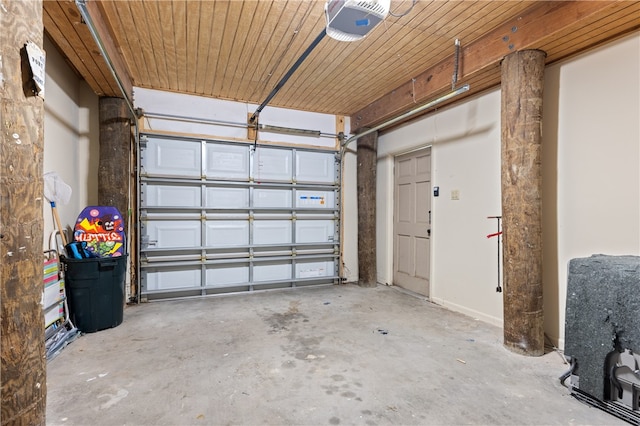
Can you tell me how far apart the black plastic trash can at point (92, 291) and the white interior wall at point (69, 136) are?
1.26 feet

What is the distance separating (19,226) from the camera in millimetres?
992

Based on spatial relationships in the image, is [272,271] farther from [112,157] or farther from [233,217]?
[112,157]

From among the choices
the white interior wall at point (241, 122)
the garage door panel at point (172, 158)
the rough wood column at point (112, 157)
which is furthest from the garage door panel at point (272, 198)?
the rough wood column at point (112, 157)

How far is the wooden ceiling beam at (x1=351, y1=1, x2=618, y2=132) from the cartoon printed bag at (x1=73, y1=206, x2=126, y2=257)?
11.6 feet

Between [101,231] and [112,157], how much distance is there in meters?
0.98

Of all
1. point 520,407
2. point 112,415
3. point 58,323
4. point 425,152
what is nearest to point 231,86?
point 425,152

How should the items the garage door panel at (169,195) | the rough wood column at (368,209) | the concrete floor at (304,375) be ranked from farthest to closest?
the rough wood column at (368,209) → the garage door panel at (169,195) → the concrete floor at (304,375)

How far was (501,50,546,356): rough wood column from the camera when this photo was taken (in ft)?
8.05

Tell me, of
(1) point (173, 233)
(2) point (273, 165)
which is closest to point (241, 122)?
(2) point (273, 165)

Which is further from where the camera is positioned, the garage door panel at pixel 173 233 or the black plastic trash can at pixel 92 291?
the garage door panel at pixel 173 233

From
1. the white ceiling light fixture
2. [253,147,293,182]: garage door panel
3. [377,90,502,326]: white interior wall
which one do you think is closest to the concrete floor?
[377,90,502,326]: white interior wall

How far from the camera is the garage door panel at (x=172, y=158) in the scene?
13.2ft

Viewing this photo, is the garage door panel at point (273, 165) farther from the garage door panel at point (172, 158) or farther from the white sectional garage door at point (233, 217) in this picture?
the garage door panel at point (172, 158)

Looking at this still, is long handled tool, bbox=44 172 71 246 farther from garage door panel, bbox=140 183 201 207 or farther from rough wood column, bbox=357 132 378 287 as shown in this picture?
rough wood column, bbox=357 132 378 287
